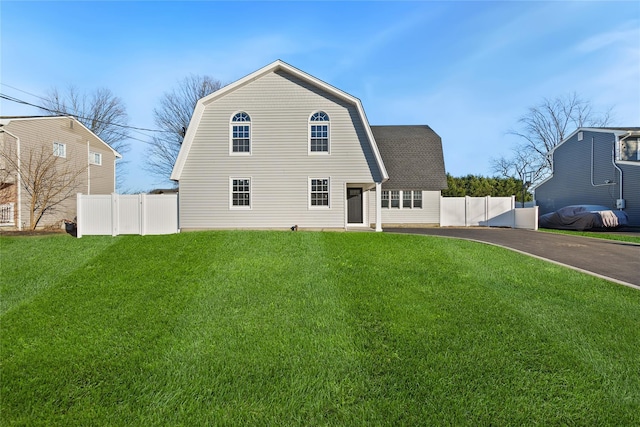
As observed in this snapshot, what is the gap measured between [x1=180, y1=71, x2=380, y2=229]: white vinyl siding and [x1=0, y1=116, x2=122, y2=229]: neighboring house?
898 cm

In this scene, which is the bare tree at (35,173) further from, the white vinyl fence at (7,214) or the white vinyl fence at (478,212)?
the white vinyl fence at (478,212)

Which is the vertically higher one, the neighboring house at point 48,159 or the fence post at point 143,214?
the neighboring house at point 48,159

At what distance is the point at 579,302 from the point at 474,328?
2492 mm

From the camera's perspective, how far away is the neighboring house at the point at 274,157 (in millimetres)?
14445

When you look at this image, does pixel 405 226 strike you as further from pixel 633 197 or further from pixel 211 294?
pixel 211 294

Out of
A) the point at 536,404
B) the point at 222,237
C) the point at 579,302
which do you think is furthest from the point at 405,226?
the point at 536,404

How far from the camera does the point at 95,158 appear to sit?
23719 mm

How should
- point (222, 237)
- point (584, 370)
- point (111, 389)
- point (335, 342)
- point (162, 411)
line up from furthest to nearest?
1. point (222, 237)
2. point (335, 342)
3. point (584, 370)
4. point (111, 389)
5. point (162, 411)

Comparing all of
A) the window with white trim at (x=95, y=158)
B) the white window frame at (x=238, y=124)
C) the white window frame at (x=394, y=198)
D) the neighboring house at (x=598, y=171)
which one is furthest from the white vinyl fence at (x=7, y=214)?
the neighboring house at (x=598, y=171)

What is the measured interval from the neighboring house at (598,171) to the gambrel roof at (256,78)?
56.7 feet

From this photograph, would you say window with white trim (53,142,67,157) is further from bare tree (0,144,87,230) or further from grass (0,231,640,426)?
grass (0,231,640,426)

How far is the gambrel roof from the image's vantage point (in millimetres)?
14156

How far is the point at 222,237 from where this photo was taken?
419 inches

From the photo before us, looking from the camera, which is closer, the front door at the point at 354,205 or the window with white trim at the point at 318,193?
the window with white trim at the point at 318,193
